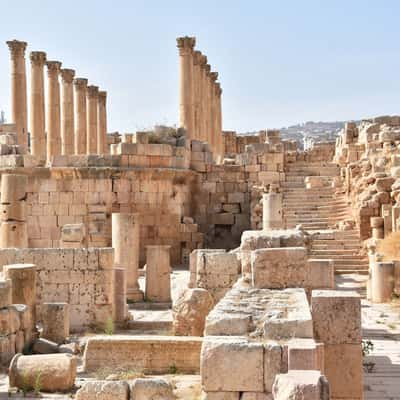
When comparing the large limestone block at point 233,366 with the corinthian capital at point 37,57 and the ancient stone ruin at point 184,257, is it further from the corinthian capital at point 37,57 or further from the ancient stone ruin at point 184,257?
the corinthian capital at point 37,57

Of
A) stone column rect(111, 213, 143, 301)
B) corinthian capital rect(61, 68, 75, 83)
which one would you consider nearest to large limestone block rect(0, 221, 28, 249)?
stone column rect(111, 213, 143, 301)

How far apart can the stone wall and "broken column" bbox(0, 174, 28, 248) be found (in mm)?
3260

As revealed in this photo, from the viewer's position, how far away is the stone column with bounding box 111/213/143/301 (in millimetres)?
17422

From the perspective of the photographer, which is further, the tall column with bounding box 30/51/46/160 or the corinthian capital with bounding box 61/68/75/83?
the corinthian capital with bounding box 61/68/75/83

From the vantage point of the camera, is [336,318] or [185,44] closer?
[336,318]

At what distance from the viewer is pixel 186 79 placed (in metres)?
30.3

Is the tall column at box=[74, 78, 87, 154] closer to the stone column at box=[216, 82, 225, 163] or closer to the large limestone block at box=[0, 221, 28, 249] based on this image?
the stone column at box=[216, 82, 225, 163]

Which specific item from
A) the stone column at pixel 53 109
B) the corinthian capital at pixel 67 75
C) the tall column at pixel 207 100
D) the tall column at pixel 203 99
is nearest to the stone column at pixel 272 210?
the tall column at pixel 203 99

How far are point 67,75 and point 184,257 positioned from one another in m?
13.8

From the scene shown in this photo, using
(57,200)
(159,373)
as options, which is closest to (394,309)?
→ (159,373)

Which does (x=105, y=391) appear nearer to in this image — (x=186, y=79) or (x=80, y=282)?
(x=80, y=282)

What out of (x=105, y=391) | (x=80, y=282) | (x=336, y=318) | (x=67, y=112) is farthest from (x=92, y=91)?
(x=336, y=318)

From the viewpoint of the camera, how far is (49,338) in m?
12.6

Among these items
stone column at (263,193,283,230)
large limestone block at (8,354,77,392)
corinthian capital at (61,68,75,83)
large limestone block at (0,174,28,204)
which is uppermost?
corinthian capital at (61,68,75,83)
